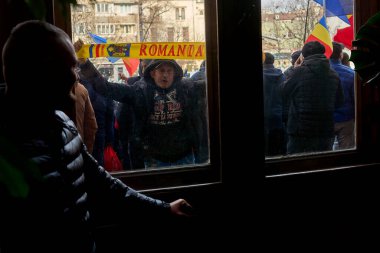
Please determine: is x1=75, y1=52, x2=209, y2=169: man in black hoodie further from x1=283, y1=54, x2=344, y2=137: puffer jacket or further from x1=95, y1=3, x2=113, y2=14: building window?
x1=283, y1=54, x2=344, y2=137: puffer jacket

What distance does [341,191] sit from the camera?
12.9 ft

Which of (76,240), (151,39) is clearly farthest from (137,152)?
→ (76,240)

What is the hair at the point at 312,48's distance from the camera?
4.12 m

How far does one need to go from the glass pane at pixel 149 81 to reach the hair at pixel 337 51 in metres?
1.31

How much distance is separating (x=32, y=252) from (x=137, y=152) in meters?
2.09

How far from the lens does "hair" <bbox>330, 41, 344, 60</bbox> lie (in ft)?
13.9

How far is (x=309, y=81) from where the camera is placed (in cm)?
420

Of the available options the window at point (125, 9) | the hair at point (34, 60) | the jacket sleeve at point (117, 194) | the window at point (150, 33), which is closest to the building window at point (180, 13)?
the window at point (150, 33)

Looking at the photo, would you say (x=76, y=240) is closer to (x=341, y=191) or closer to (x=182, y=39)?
(x=182, y=39)

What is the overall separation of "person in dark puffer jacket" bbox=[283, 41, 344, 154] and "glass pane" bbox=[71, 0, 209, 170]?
2.79 feet

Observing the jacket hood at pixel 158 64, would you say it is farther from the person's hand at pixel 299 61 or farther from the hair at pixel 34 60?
the hair at pixel 34 60

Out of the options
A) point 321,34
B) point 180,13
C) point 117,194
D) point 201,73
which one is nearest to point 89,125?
point 201,73

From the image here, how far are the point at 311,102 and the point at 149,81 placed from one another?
4.69 feet

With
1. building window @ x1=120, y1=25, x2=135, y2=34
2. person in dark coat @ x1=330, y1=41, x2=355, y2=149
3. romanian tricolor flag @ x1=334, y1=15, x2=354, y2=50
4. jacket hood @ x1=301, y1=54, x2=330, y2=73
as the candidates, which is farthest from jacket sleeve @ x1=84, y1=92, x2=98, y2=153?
romanian tricolor flag @ x1=334, y1=15, x2=354, y2=50
